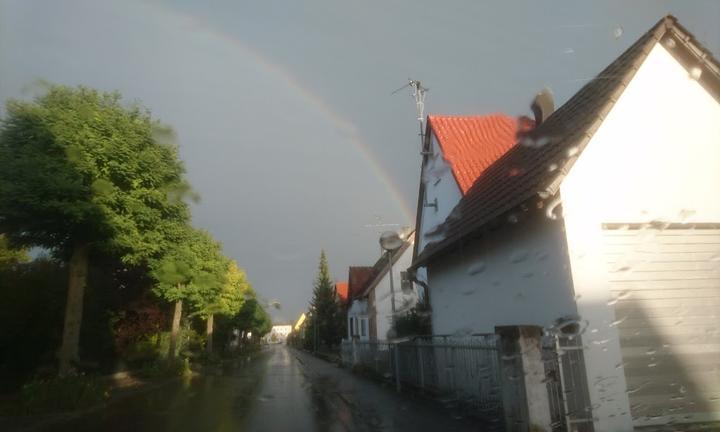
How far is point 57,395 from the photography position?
10992 mm

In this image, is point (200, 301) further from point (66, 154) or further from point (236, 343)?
point (236, 343)

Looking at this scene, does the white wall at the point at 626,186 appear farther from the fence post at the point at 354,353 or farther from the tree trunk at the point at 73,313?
the fence post at the point at 354,353

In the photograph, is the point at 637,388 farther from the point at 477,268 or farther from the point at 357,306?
the point at 357,306

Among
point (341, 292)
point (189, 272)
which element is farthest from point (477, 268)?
point (341, 292)

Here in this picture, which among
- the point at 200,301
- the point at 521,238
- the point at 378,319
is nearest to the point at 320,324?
the point at 378,319

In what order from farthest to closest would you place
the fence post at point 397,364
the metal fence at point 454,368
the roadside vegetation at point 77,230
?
the fence post at point 397,364 → the roadside vegetation at point 77,230 → the metal fence at point 454,368

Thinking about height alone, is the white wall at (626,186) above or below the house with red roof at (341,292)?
below

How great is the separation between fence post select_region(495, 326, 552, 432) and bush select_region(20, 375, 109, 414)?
915cm

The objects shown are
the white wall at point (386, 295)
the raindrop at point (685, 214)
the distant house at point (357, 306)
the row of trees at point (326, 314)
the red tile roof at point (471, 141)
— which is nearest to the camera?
the raindrop at point (685, 214)

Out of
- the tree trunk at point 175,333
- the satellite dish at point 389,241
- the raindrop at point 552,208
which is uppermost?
the satellite dish at point 389,241

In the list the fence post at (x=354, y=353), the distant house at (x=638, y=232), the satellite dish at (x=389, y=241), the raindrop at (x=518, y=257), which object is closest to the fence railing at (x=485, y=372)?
the distant house at (x=638, y=232)

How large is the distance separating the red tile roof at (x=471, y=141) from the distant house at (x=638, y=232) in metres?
4.66

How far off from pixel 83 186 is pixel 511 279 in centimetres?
1001

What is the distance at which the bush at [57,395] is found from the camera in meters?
10.7
